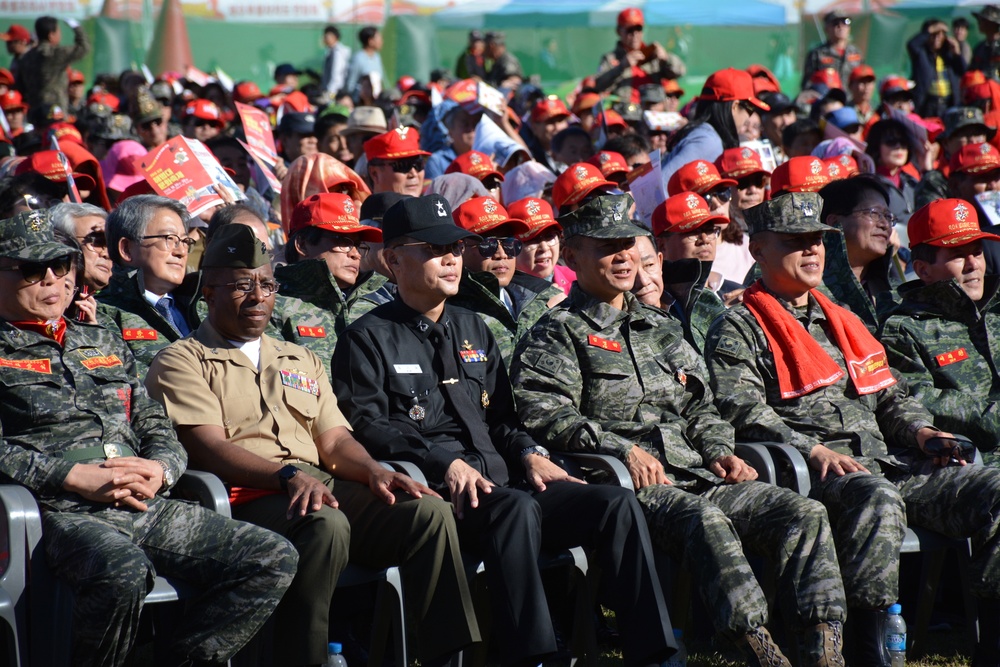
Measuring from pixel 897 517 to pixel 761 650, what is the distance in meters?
0.86

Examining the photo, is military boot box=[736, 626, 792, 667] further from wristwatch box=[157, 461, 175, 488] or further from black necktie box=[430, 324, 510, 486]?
wristwatch box=[157, 461, 175, 488]

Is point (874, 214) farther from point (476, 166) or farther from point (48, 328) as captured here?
point (48, 328)

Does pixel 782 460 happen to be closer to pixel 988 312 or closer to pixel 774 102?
pixel 988 312

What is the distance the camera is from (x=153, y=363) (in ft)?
14.6

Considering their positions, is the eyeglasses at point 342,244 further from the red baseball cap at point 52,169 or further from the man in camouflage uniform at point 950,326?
the man in camouflage uniform at point 950,326

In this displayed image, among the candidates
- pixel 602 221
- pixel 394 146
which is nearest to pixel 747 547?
pixel 602 221

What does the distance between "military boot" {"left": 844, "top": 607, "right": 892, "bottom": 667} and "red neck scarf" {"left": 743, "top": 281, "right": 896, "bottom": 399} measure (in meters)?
1.00

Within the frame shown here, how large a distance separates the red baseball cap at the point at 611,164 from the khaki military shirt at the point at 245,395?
4.23 m

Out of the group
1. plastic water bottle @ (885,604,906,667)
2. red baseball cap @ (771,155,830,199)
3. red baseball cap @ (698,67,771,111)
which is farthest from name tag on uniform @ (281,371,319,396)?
red baseball cap @ (698,67,771,111)

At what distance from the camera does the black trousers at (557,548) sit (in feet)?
13.2

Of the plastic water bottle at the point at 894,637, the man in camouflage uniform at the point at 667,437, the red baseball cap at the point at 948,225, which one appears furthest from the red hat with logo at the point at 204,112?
the plastic water bottle at the point at 894,637

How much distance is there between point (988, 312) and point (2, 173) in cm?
611

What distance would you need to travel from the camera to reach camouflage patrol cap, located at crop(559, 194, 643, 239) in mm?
5027

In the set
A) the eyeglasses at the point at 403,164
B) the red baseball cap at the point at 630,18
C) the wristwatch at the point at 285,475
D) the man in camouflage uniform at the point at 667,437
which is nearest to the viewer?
the wristwatch at the point at 285,475
